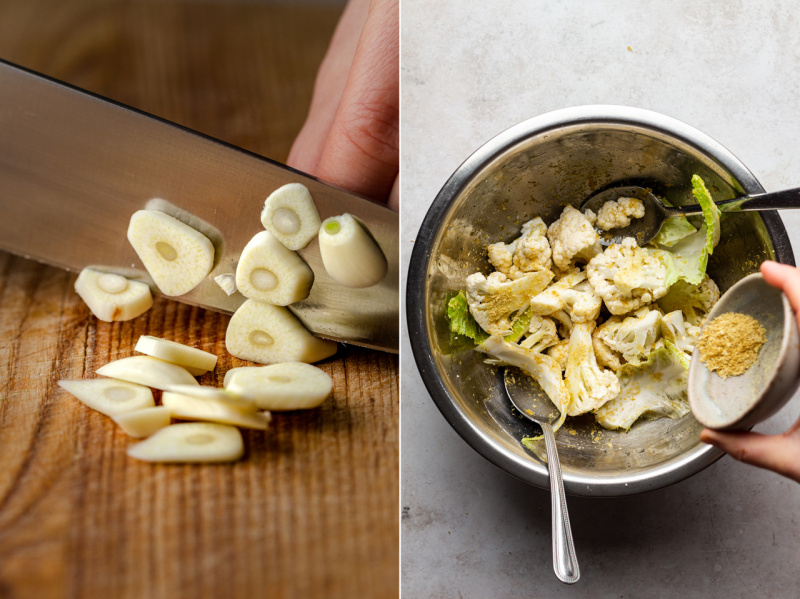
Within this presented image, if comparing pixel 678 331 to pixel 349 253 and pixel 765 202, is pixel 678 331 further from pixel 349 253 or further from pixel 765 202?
pixel 349 253

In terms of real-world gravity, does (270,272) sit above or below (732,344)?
above

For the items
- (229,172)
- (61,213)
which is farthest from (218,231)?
(61,213)

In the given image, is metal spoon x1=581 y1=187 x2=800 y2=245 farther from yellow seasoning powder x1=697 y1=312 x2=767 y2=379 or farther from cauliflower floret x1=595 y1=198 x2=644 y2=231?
yellow seasoning powder x1=697 y1=312 x2=767 y2=379

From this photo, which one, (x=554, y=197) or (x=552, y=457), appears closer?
(x=552, y=457)

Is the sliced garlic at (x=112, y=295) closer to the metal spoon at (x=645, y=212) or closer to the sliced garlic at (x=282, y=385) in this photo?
the sliced garlic at (x=282, y=385)

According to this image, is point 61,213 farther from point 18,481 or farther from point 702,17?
point 702,17

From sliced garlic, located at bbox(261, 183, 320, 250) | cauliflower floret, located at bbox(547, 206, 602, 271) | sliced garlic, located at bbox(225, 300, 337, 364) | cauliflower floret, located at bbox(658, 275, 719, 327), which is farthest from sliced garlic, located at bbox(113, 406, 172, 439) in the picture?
cauliflower floret, located at bbox(658, 275, 719, 327)

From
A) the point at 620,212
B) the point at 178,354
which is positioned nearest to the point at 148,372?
the point at 178,354

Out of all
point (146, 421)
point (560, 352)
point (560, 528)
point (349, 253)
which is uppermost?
point (349, 253)
